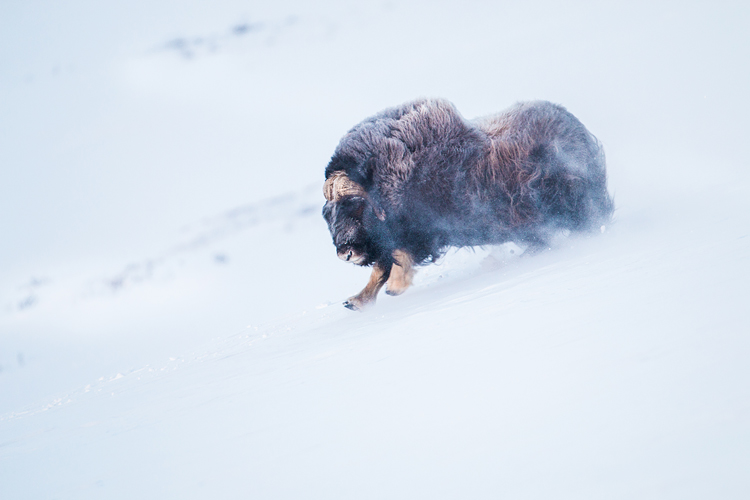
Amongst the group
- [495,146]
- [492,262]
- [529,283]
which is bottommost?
[492,262]

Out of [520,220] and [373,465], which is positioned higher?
[373,465]

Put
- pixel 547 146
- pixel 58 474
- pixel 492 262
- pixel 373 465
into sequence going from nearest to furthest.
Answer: pixel 373 465 → pixel 58 474 → pixel 547 146 → pixel 492 262

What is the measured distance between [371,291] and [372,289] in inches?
0.5

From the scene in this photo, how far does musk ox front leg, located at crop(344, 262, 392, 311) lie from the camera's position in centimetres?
320

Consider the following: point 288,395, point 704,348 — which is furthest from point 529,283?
point 704,348

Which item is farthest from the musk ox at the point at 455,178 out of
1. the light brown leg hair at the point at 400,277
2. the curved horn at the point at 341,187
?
the light brown leg hair at the point at 400,277

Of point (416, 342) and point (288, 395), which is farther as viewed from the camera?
point (416, 342)

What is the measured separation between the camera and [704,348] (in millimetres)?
958

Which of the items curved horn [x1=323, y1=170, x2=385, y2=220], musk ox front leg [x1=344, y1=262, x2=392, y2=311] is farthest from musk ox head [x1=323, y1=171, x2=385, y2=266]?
musk ox front leg [x1=344, y1=262, x2=392, y2=311]

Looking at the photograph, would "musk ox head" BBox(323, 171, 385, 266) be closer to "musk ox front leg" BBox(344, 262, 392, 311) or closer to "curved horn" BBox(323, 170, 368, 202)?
"curved horn" BBox(323, 170, 368, 202)

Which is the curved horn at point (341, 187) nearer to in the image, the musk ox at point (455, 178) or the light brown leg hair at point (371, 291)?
the musk ox at point (455, 178)

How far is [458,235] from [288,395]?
1.87 meters

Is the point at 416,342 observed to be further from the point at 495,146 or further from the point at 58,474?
the point at 495,146

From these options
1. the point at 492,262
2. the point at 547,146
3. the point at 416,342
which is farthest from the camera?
the point at 492,262
